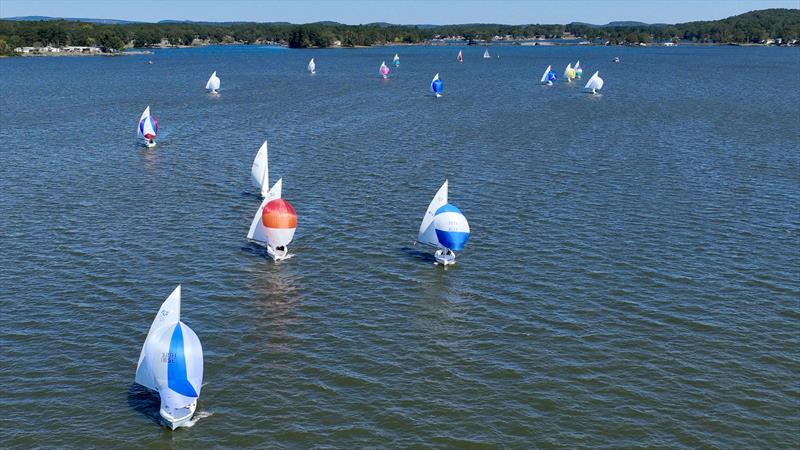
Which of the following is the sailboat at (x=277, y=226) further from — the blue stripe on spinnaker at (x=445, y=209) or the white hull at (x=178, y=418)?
the white hull at (x=178, y=418)

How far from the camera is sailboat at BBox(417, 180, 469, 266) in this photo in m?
54.6

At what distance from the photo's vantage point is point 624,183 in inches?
3147

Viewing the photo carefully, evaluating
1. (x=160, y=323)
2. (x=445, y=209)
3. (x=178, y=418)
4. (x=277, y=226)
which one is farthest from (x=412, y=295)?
(x=178, y=418)

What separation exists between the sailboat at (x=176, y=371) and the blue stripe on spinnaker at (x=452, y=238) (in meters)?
24.3

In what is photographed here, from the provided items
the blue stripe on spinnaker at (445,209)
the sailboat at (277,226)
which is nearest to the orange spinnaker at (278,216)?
the sailboat at (277,226)

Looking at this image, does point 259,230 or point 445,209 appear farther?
point 259,230

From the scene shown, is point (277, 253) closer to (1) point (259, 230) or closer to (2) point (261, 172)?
(1) point (259, 230)

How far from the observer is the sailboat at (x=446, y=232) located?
54625 millimetres

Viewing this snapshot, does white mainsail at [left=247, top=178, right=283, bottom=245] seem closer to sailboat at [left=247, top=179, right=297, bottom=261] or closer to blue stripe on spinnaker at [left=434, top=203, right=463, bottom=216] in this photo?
sailboat at [left=247, top=179, right=297, bottom=261]

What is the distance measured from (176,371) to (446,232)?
84.3 ft

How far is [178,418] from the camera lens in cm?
3416

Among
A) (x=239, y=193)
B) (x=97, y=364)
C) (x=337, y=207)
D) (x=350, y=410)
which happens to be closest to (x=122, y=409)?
(x=97, y=364)

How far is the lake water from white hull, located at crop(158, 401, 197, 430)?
447 millimetres

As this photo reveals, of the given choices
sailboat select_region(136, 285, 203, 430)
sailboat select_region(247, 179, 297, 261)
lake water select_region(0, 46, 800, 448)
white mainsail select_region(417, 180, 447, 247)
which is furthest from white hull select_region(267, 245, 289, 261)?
sailboat select_region(136, 285, 203, 430)
